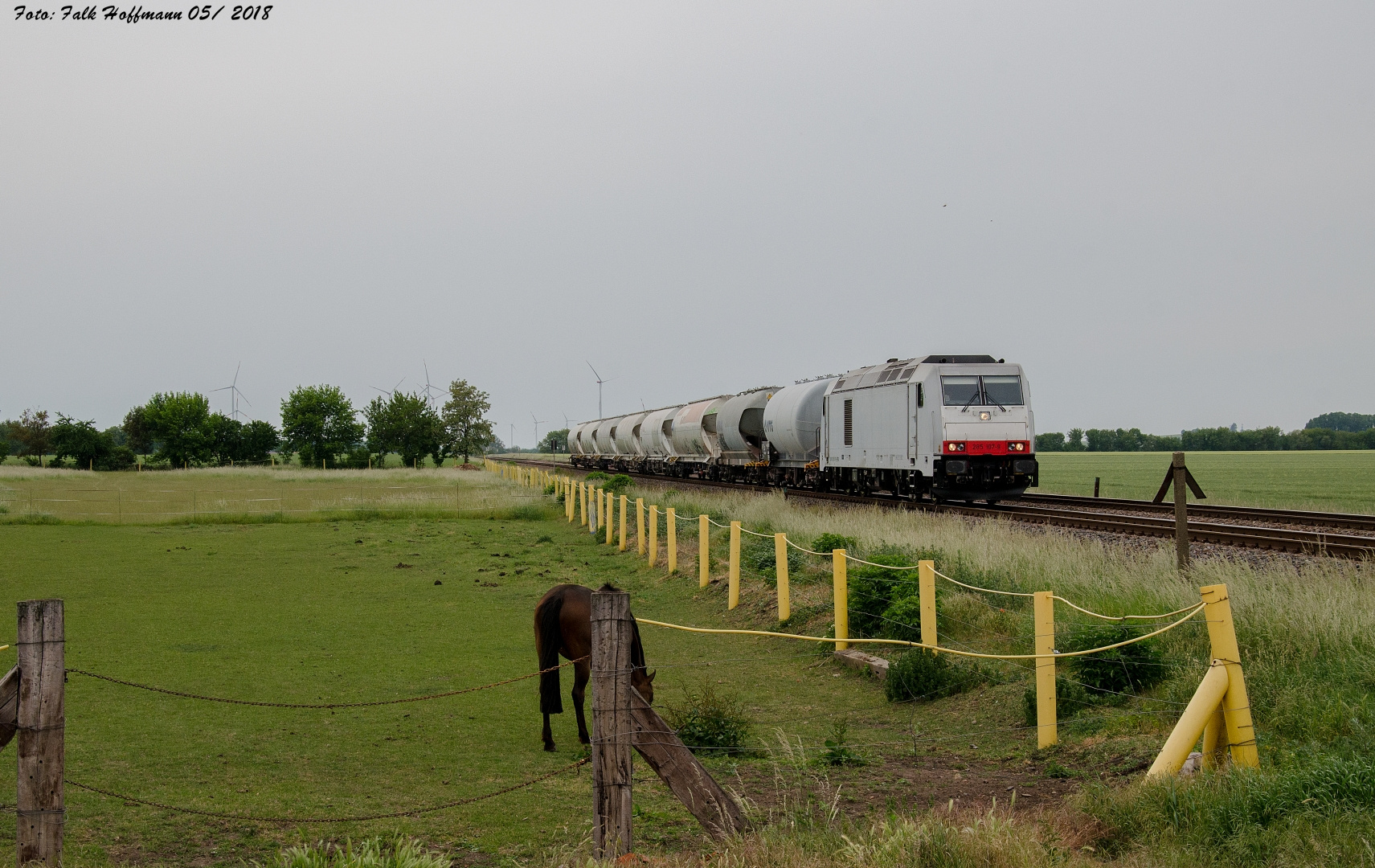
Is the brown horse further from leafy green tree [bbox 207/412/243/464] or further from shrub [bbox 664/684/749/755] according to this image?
leafy green tree [bbox 207/412/243/464]

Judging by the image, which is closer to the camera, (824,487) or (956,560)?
(956,560)

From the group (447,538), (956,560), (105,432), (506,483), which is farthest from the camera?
(105,432)

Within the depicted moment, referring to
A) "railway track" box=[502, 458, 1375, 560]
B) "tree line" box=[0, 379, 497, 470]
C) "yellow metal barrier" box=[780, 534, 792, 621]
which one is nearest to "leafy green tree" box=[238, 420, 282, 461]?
"tree line" box=[0, 379, 497, 470]

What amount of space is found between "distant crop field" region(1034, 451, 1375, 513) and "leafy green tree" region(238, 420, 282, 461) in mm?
78405

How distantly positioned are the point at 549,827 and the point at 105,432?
107087 millimetres

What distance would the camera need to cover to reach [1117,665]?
8586 mm

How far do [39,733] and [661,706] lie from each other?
5085 millimetres

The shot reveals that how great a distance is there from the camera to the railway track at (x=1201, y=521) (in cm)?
1631

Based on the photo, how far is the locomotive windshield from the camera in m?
24.1

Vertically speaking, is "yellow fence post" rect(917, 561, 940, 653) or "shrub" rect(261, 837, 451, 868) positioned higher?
"yellow fence post" rect(917, 561, 940, 653)

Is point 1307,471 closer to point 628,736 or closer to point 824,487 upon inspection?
point 824,487

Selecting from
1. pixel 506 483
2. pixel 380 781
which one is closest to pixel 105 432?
pixel 506 483

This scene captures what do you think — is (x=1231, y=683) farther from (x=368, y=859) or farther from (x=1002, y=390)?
(x=1002, y=390)

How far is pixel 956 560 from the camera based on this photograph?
47.3 feet
